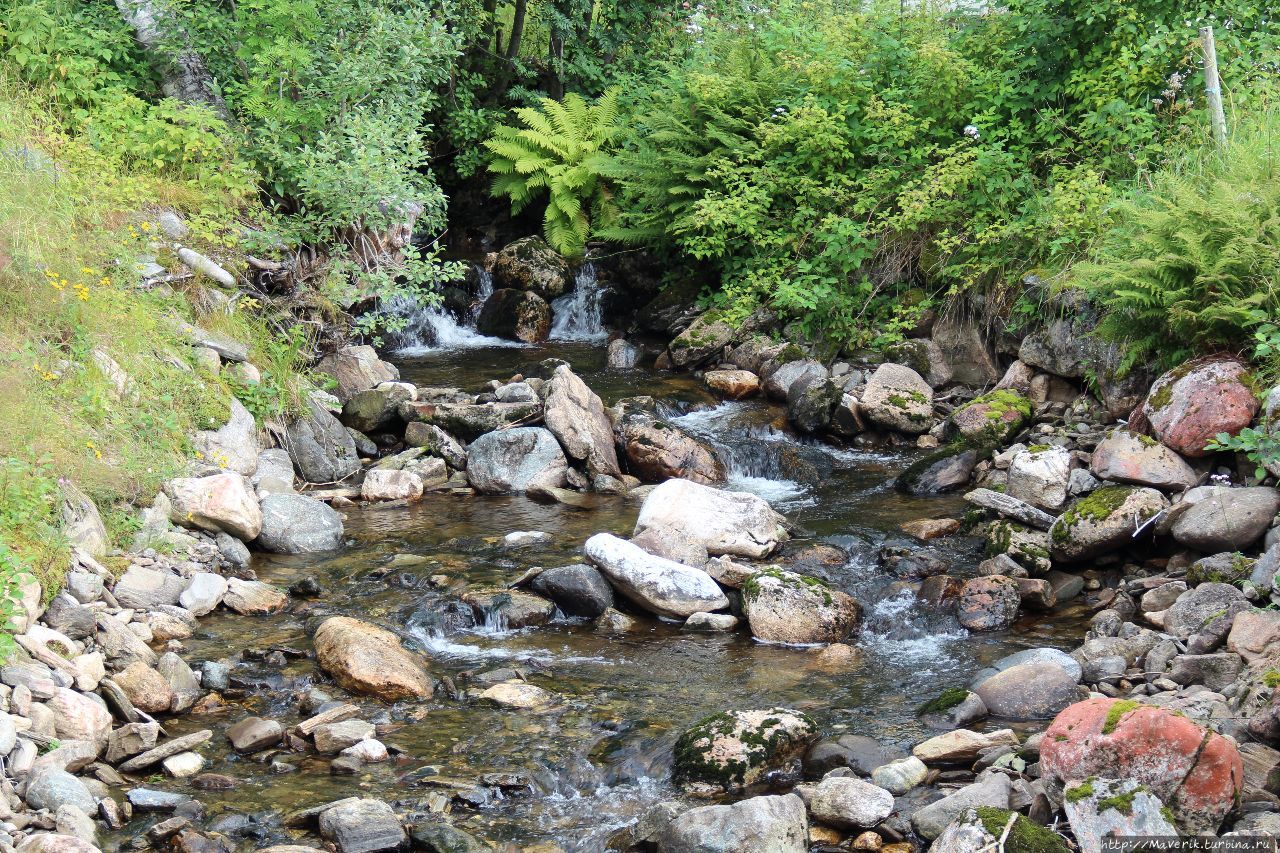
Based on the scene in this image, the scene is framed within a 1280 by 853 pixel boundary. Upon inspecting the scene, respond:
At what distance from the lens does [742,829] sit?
4.50m

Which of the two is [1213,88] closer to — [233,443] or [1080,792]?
[1080,792]

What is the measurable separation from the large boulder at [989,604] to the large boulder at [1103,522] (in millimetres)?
569

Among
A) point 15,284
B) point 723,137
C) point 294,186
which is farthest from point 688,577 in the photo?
point 723,137

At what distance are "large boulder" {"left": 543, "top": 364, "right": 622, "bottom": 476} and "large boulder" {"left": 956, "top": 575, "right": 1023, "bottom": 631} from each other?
383 cm

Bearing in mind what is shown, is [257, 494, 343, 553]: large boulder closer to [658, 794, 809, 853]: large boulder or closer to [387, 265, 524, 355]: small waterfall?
[658, 794, 809, 853]: large boulder

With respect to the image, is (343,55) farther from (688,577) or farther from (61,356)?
(688,577)

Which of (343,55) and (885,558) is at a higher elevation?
(343,55)

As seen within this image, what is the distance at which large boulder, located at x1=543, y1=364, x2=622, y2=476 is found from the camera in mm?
10078

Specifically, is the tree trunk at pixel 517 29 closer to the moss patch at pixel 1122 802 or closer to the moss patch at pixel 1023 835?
the moss patch at pixel 1023 835

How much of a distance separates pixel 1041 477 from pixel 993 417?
5.32 feet

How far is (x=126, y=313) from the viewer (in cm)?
833

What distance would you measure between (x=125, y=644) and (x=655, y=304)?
934cm

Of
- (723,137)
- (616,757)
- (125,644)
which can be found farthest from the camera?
(723,137)

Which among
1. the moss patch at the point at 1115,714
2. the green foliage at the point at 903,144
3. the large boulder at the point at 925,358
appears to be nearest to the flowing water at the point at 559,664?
the moss patch at the point at 1115,714
